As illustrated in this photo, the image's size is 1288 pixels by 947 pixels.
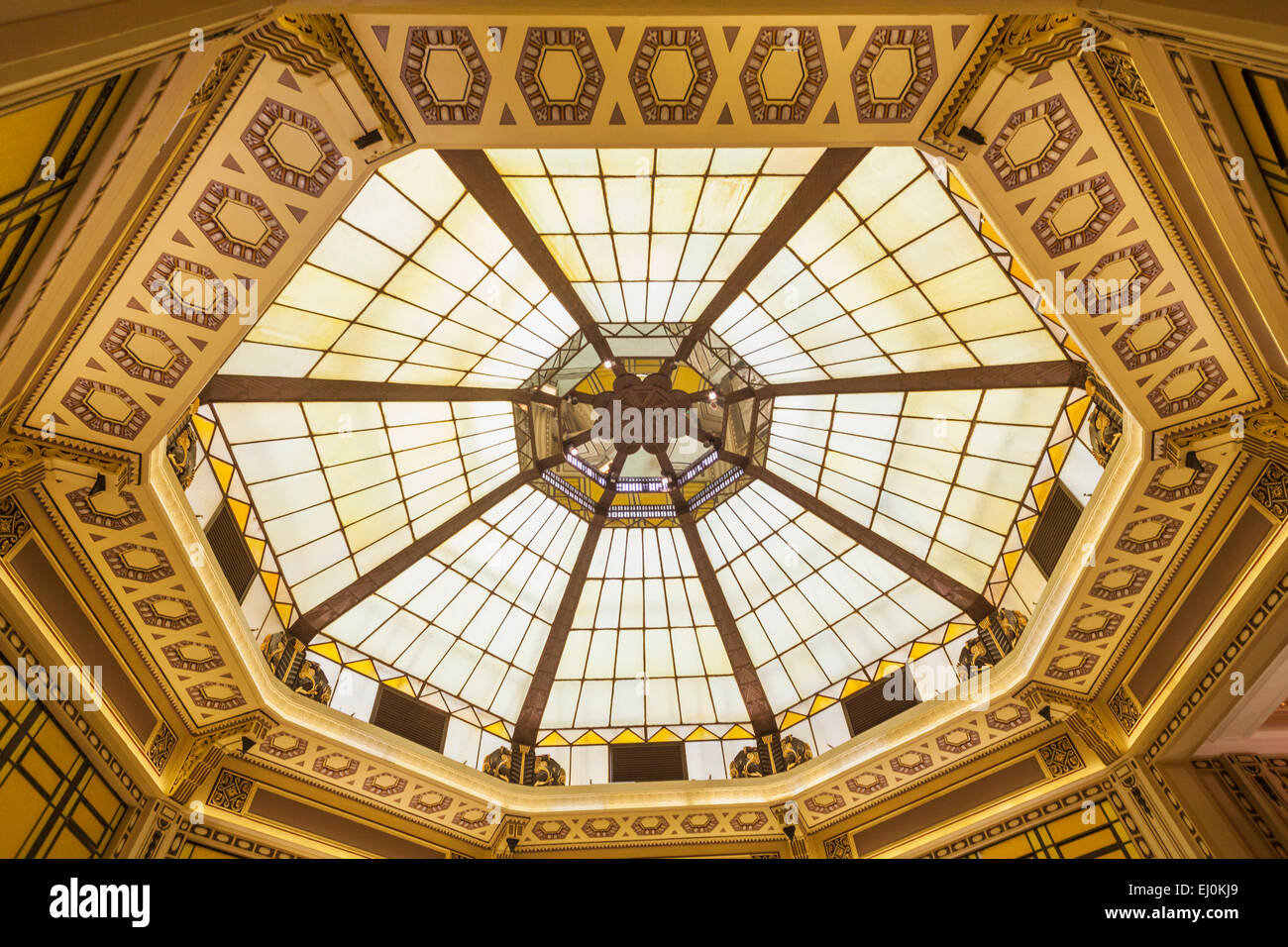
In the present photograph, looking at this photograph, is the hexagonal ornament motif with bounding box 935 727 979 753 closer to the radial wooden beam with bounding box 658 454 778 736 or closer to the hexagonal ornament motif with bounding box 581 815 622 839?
the radial wooden beam with bounding box 658 454 778 736

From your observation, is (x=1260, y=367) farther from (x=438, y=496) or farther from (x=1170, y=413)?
(x=438, y=496)

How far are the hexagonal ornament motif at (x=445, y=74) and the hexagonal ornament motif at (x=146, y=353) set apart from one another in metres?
4.34

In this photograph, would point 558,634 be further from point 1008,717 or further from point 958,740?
point 1008,717

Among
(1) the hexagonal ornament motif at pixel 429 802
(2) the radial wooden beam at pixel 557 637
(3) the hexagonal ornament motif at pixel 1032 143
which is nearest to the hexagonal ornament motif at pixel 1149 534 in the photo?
(3) the hexagonal ornament motif at pixel 1032 143

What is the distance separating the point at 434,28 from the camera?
7223 millimetres

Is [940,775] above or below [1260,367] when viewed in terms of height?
below

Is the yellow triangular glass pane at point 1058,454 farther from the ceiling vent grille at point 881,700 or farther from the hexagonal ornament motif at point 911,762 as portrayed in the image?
the hexagonal ornament motif at point 911,762

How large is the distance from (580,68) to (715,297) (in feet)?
22.1

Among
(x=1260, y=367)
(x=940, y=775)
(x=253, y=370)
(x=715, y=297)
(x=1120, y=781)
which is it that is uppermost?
(x=715, y=297)

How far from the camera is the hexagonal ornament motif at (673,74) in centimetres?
747

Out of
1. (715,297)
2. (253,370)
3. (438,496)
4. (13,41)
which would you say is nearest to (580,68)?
(13,41)

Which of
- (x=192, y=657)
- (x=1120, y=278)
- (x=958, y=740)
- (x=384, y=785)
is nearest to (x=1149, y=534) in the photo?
(x=1120, y=278)

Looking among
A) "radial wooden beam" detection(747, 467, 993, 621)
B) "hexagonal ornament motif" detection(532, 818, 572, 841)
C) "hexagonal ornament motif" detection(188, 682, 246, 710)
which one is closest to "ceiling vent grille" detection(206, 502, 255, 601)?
"hexagonal ornament motif" detection(188, 682, 246, 710)

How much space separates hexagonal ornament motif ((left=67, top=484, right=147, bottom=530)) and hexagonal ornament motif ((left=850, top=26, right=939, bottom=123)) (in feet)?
34.1
